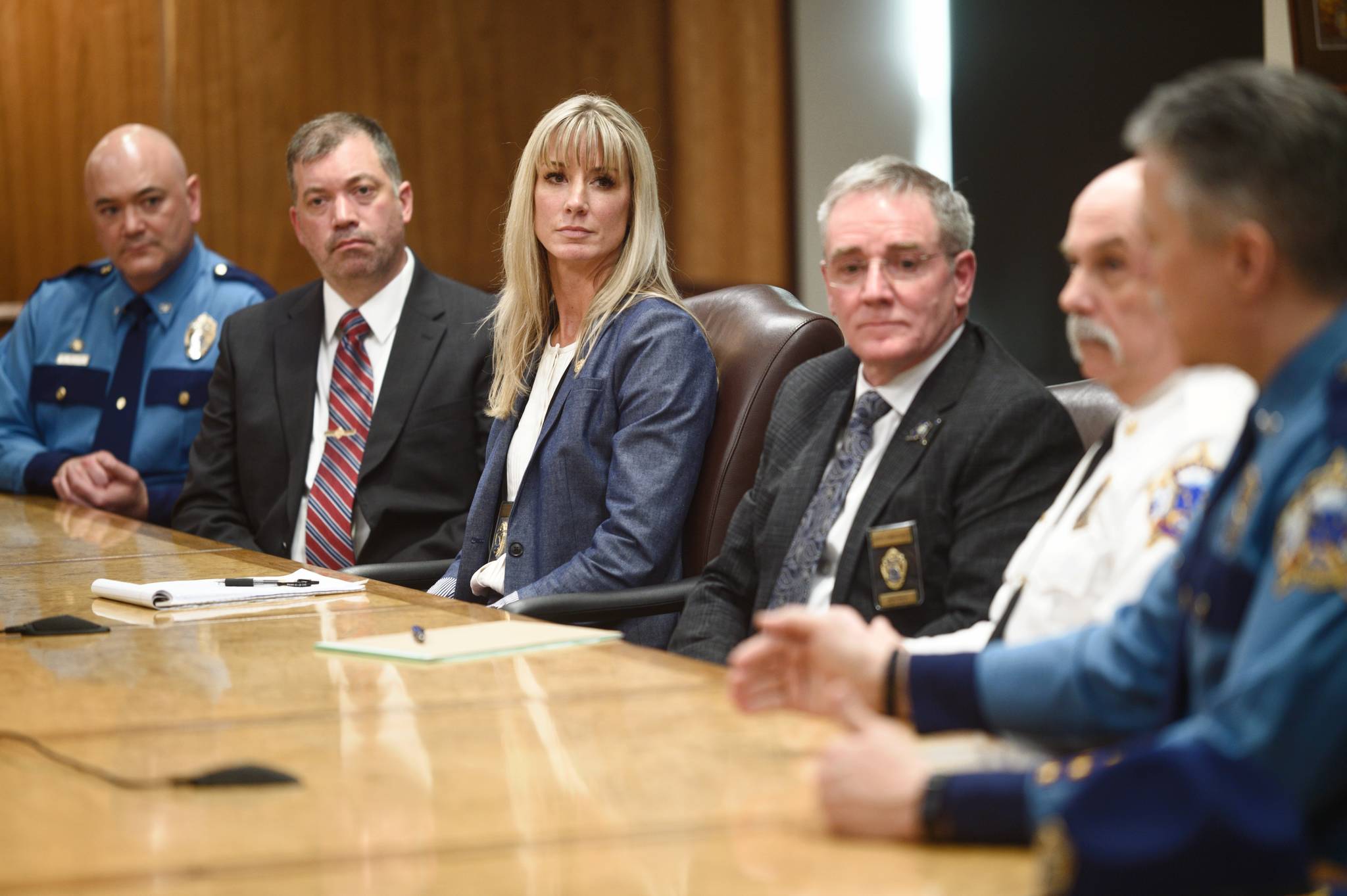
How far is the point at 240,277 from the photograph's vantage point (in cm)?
430

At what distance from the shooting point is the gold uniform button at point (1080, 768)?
3.27 feet

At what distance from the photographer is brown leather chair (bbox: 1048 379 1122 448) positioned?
86.5 inches

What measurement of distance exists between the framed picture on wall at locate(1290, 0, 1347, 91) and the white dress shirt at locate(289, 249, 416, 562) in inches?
82.5

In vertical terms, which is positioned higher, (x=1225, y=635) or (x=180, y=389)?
(x=1225, y=635)

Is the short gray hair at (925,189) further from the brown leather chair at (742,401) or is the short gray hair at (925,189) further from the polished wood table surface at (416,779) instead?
the polished wood table surface at (416,779)

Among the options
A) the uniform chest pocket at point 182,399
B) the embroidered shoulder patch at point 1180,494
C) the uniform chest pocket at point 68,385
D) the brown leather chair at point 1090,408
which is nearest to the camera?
the embroidered shoulder patch at point 1180,494

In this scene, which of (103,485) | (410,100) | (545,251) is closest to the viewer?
(545,251)

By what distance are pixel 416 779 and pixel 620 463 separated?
144 centimetres

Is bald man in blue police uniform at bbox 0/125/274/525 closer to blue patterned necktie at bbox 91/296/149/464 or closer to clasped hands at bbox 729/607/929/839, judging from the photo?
blue patterned necktie at bbox 91/296/149/464

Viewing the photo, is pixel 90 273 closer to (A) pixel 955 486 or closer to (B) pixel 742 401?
(B) pixel 742 401

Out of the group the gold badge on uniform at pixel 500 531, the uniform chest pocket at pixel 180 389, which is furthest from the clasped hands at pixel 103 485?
the gold badge on uniform at pixel 500 531

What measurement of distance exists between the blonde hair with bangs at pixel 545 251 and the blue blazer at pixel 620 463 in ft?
0.25

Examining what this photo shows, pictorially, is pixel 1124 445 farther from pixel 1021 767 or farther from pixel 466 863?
pixel 466 863

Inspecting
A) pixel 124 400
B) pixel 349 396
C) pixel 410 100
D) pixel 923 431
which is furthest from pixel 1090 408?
pixel 410 100
